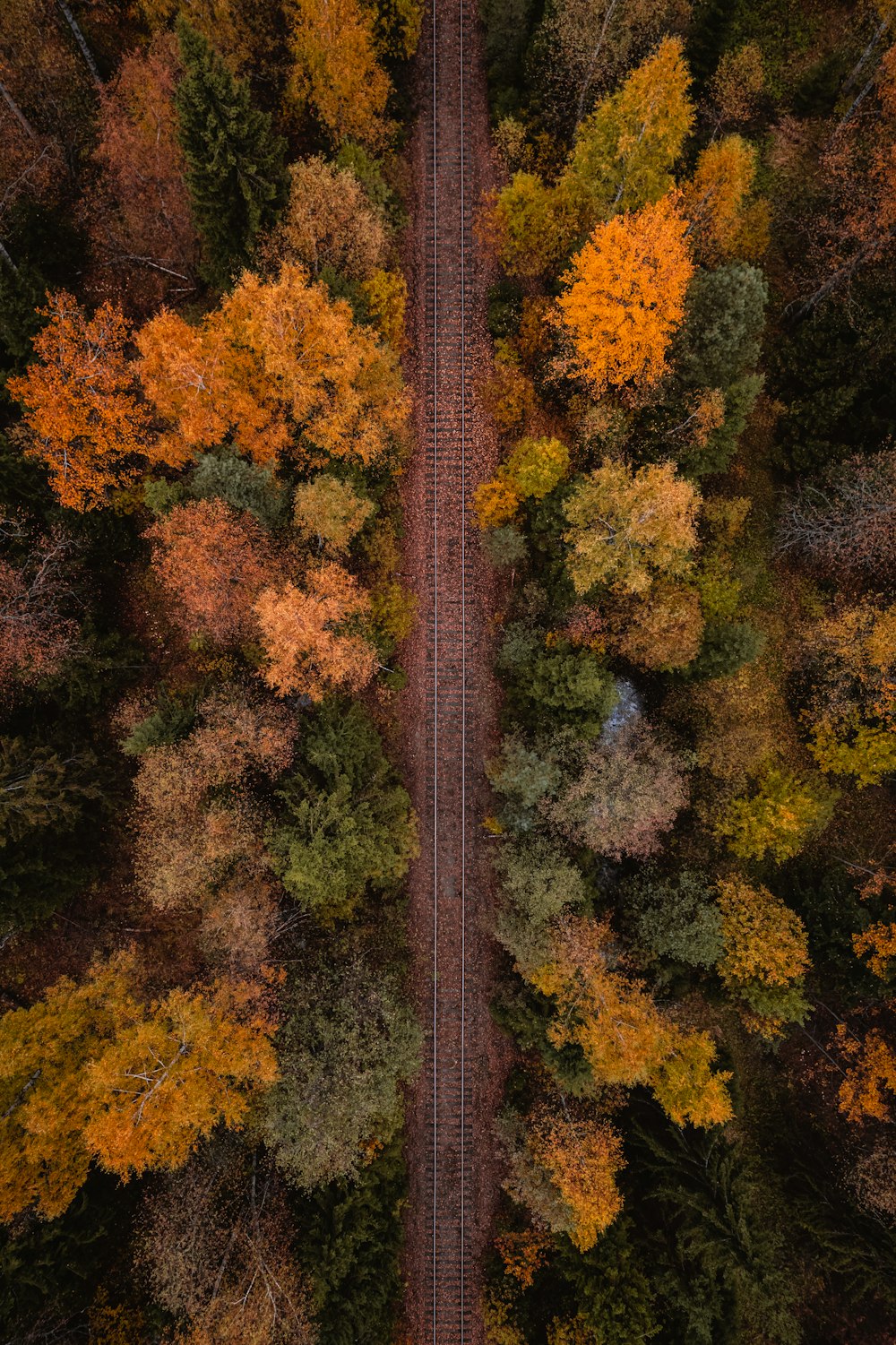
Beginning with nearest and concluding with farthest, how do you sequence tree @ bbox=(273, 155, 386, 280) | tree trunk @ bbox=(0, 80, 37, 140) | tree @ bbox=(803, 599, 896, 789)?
tree @ bbox=(273, 155, 386, 280) < tree trunk @ bbox=(0, 80, 37, 140) < tree @ bbox=(803, 599, 896, 789)

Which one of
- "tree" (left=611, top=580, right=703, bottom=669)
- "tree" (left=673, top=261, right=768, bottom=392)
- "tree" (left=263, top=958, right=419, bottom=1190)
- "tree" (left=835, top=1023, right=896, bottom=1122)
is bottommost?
"tree" (left=835, top=1023, right=896, bottom=1122)

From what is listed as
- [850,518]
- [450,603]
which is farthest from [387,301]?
[850,518]

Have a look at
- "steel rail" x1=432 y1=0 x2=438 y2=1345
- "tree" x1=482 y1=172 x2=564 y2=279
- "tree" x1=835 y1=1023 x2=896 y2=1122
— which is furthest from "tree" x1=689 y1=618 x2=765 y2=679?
"tree" x1=482 y1=172 x2=564 y2=279

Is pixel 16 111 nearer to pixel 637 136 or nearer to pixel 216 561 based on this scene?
pixel 216 561

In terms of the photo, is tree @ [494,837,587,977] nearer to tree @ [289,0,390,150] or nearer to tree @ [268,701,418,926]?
tree @ [268,701,418,926]

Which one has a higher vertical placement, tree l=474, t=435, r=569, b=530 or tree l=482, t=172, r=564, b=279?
tree l=482, t=172, r=564, b=279

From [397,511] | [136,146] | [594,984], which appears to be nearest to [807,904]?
[594,984]
